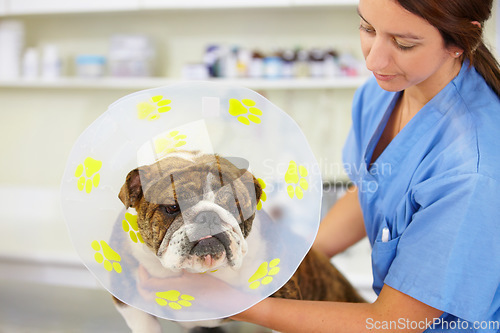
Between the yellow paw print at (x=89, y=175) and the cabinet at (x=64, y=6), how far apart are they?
156 centimetres

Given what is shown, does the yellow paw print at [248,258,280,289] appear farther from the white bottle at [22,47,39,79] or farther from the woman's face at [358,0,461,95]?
the white bottle at [22,47,39,79]

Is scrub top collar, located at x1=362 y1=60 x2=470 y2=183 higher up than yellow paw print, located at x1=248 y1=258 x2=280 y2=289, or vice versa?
scrub top collar, located at x1=362 y1=60 x2=470 y2=183

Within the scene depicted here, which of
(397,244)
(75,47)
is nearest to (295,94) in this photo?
(75,47)

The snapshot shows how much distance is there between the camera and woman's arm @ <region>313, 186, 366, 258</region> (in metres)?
1.05

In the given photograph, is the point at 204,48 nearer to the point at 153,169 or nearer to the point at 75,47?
the point at 75,47

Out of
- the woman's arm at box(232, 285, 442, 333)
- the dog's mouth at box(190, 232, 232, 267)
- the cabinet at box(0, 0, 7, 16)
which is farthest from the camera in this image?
the cabinet at box(0, 0, 7, 16)

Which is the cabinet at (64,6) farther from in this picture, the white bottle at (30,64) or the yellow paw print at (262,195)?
the yellow paw print at (262,195)

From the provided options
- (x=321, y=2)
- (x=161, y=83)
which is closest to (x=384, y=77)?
(x=321, y=2)

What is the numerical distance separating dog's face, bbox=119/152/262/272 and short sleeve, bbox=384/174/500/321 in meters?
0.27

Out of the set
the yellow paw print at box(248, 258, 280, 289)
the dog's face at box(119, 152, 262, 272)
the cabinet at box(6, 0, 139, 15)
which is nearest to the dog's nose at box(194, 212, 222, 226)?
the dog's face at box(119, 152, 262, 272)

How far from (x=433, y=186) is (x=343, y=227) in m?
0.41

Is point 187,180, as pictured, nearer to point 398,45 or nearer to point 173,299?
point 173,299

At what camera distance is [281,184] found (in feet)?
2.06

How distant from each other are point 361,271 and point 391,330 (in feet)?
2.56
